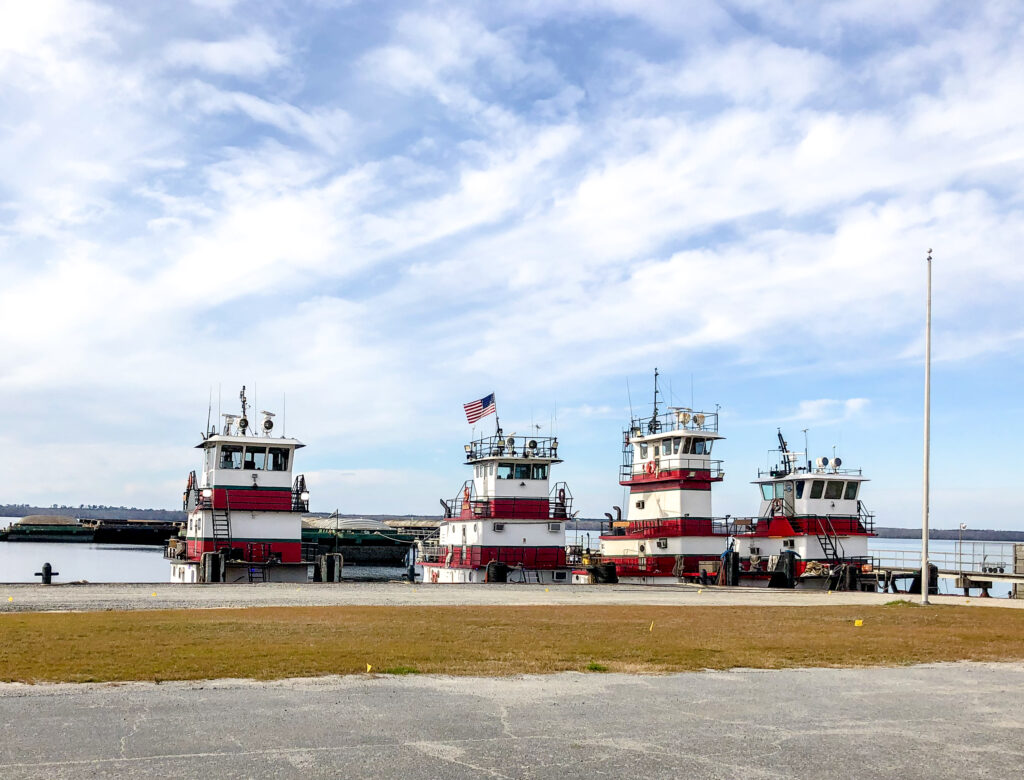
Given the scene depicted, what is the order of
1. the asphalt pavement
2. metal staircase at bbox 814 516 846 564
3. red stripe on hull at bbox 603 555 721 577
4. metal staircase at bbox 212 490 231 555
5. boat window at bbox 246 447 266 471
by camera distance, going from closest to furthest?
1. the asphalt pavement
2. metal staircase at bbox 212 490 231 555
3. boat window at bbox 246 447 266 471
4. red stripe on hull at bbox 603 555 721 577
5. metal staircase at bbox 814 516 846 564

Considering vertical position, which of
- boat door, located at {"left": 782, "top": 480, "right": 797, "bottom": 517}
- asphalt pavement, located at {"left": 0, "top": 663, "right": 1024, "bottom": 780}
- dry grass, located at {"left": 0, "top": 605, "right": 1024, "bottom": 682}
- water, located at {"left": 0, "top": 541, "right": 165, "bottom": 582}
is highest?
boat door, located at {"left": 782, "top": 480, "right": 797, "bottom": 517}

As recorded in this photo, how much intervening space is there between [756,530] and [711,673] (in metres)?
39.7

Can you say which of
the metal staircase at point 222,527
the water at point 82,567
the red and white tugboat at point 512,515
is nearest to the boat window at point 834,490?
the red and white tugboat at point 512,515

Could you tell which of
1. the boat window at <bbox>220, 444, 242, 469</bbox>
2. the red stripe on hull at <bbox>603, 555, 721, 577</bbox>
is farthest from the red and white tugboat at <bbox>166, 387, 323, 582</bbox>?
the red stripe on hull at <bbox>603, 555, 721, 577</bbox>

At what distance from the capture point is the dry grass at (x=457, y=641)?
47.6 ft

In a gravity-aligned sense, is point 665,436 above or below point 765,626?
above

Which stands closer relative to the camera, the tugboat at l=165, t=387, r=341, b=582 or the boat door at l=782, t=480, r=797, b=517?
the tugboat at l=165, t=387, r=341, b=582

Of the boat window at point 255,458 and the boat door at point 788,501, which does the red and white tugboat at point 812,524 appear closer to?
the boat door at point 788,501

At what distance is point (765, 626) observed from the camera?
2238 centimetres

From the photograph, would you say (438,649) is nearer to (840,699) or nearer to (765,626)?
(840,699)

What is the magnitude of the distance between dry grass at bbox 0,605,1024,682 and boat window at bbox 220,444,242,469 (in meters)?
22.6

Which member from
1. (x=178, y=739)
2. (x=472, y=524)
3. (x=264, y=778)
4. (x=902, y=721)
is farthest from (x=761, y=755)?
(x=472, y=524)

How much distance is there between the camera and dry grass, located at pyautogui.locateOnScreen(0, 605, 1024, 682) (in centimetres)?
1452

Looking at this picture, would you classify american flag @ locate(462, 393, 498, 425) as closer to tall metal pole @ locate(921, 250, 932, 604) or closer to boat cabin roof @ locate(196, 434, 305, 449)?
boat cabin roof @ locate(196, 434, 305, 449)
